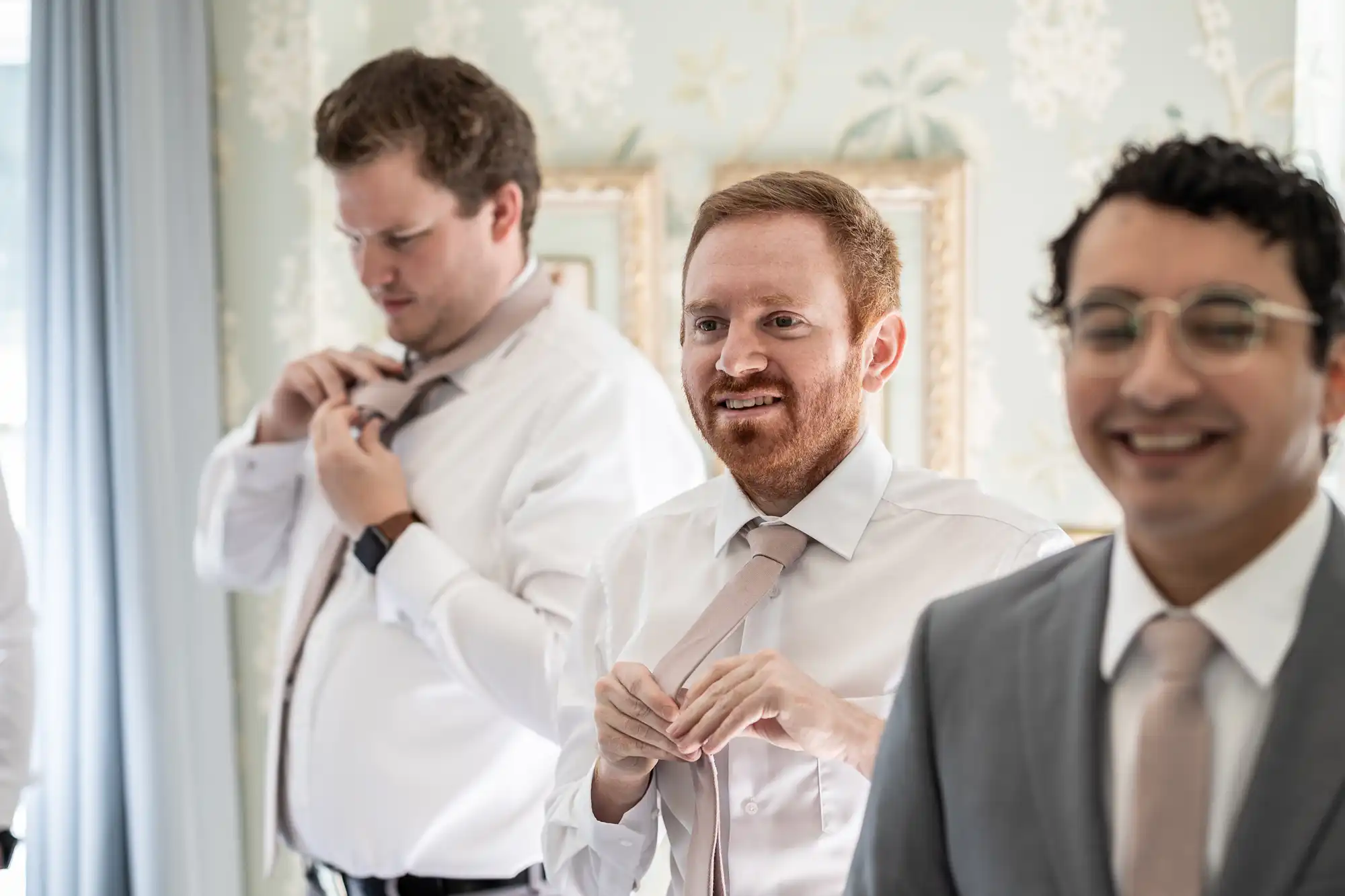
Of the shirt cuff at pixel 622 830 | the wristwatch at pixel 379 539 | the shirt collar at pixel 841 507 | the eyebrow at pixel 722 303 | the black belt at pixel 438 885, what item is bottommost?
the black belt at pixel 438 885

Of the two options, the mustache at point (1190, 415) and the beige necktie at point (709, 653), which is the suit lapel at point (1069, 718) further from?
the beige necktie at point (709, 653)

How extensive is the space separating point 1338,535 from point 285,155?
8.11 ft

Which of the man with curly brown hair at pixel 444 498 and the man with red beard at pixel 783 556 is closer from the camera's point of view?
the man with red beard at pixel 783 556

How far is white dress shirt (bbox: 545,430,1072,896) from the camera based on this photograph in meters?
1.42

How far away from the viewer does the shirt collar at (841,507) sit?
1.46m

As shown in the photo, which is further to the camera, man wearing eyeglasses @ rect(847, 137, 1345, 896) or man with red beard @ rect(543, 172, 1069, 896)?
man with red beard @ rect(543, 172, 1069, 896)

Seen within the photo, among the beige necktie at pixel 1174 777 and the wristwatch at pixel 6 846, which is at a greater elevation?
the beige necktie at pixel 1174 777

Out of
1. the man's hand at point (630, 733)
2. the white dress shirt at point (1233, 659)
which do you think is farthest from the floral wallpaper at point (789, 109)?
the white dress shirt at point (1233, 659)

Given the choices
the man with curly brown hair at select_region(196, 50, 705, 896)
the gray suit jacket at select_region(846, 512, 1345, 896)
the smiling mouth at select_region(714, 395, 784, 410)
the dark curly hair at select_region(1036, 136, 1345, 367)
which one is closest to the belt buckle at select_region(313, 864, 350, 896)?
the man with curly brown hair at select_region(196, 50, 705, 896)

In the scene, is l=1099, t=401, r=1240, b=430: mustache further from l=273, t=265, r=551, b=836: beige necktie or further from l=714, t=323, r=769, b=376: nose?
l=273, t=265, r=551, b=836: beige necktie

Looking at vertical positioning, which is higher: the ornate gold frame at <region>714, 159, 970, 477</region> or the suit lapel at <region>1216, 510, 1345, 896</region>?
the ornate gold frame at <region>714, 159, 970, 477</region>

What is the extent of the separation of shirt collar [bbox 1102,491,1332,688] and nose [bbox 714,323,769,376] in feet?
1.80

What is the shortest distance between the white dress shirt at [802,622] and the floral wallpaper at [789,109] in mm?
1368

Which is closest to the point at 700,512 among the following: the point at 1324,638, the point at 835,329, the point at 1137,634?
the point at 835,329
